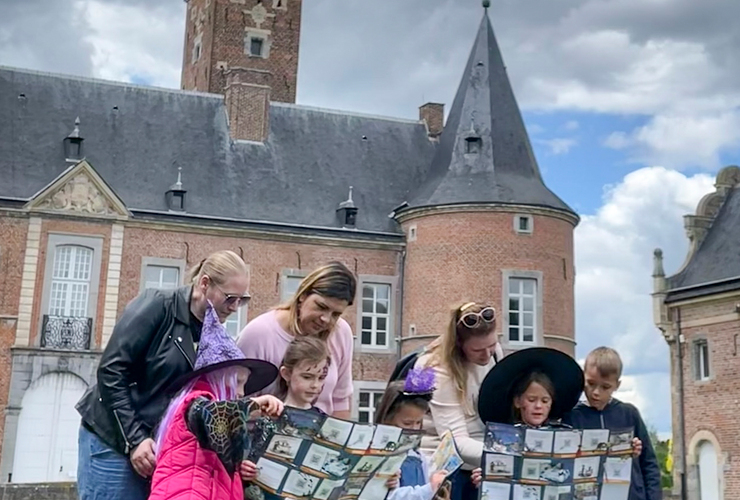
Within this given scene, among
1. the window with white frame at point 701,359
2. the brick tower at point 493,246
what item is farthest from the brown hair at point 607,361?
the window with white frame at point 701,359

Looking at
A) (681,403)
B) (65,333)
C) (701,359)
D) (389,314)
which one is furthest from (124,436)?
(681,403)

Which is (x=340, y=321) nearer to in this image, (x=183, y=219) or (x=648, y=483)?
(x=648, y=483)

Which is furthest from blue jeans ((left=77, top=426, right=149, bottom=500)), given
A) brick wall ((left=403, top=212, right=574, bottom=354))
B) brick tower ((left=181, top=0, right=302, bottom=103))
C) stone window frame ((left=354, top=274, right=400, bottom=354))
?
brick tower ((left=181, top=0, right=302, bottom=103))

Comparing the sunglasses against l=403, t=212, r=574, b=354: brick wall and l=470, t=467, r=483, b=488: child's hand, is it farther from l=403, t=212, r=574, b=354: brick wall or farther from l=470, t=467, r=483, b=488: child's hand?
l=403, t=212, r=574, b=354: brick wall

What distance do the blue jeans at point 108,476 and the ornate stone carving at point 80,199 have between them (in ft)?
59.5

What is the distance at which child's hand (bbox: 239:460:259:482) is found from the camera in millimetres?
3749

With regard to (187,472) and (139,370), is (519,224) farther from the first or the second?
(187,472)

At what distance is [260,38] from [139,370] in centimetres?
2952

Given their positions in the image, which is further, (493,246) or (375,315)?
(375,315)

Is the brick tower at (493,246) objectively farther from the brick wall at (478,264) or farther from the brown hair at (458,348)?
the brown hair at (458,348)

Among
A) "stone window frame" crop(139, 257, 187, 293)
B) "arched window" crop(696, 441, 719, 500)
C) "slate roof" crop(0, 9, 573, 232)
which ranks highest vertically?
"slate roof" crop(0, 9, 573, 232)

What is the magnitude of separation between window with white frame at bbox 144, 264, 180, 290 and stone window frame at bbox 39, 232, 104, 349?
1.13 m

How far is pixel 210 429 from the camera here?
3441 millimetres

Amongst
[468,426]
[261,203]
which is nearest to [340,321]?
[468,426]
